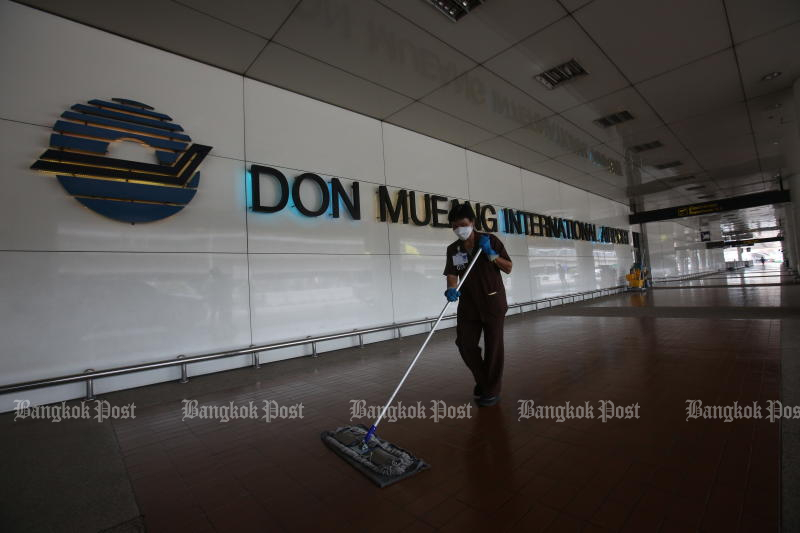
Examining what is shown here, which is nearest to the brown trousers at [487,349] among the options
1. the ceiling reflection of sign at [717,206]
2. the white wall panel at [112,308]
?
the white wall panel at [112,308]

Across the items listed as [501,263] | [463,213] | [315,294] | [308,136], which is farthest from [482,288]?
[308,136]

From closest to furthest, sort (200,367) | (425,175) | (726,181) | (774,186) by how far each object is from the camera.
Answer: (200,367)
(425,175)
(726,181)
(774,186)

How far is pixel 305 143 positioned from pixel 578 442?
514 centimetres

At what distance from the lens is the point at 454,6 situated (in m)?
4.16

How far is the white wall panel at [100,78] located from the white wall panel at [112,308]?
1.47m

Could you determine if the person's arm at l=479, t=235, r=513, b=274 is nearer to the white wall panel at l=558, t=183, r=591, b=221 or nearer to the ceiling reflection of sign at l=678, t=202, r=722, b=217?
the white wall panel at l=558, t=183, r=591, b=221

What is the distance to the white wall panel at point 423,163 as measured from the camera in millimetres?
6875

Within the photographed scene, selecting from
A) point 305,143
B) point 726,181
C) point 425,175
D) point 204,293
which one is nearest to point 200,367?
point 204,293

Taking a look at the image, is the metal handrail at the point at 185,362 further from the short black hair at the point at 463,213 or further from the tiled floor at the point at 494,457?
the short black hair at the point at 463,213

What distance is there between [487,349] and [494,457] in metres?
1.00

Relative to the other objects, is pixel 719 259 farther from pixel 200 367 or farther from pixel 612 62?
pixel 200 367

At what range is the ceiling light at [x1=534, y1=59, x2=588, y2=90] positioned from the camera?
5422mm

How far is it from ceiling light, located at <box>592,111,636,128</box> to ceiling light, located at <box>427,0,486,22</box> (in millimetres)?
4414

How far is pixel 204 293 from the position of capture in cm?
443
